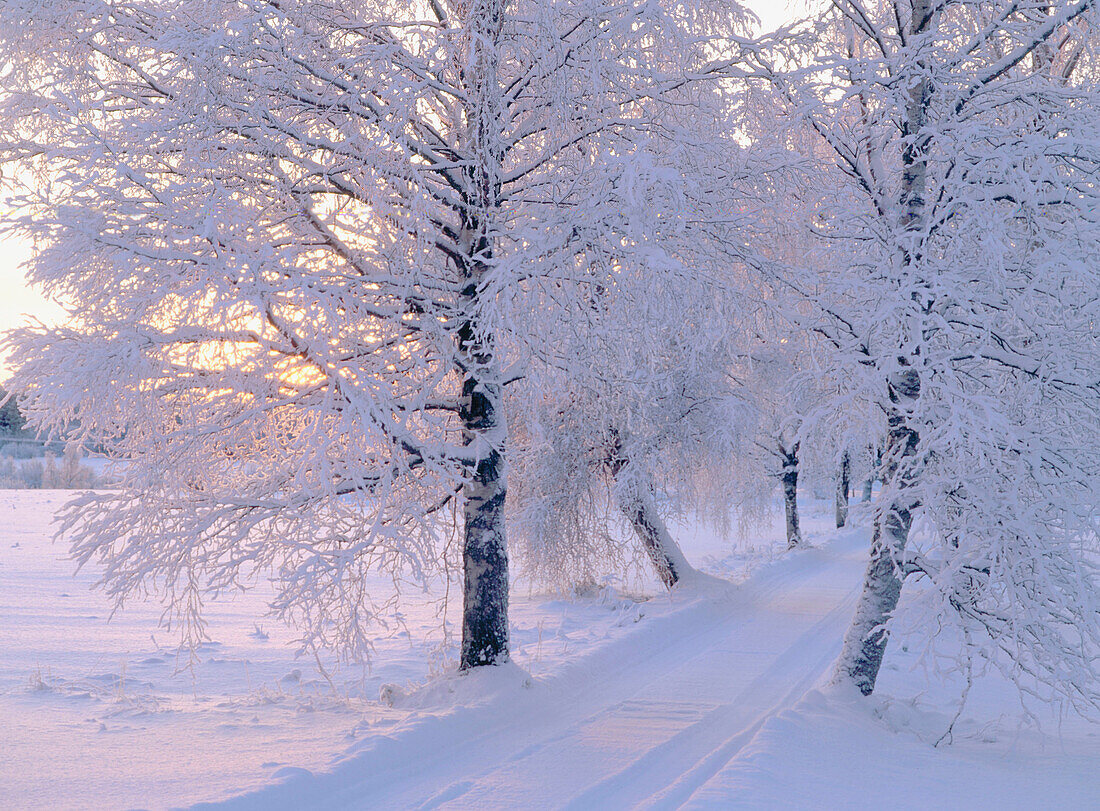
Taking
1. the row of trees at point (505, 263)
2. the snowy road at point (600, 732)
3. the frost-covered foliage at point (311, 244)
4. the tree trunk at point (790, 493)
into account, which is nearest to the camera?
the snowy road at point (600, 732)

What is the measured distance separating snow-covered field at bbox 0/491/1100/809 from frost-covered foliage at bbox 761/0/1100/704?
38.6 inches

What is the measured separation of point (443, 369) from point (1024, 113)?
5.91m

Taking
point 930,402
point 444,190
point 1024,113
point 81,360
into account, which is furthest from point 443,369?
point 1024,113

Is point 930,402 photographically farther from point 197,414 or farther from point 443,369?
point 197,414

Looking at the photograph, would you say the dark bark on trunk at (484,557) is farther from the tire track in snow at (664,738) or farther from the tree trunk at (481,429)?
the tire track in snow at (664,738)

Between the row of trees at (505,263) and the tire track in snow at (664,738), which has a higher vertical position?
the row of trees at (505,263)

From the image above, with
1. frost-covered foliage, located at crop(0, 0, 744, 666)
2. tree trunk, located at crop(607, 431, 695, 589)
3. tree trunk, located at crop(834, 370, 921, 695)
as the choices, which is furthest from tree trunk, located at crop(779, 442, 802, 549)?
frost-covered foliage, located at crop(0, 0, 744, 666)

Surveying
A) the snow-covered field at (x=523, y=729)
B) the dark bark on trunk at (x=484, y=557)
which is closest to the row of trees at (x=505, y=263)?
the dark bark on trunk at (x=484, y=557)

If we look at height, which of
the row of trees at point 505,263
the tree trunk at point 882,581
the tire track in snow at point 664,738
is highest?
the row of trees at point 505,263

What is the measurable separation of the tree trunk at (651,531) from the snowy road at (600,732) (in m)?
3.00

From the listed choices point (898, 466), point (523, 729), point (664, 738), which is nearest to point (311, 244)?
point (523, 729)

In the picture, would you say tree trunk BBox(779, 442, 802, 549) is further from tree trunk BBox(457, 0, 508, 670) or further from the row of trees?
tree trunk BBox(457, 0, 508, 670)

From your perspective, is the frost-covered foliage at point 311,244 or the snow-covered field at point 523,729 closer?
the snow-covered field at point 523,729

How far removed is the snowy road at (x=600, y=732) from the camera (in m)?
5.50
